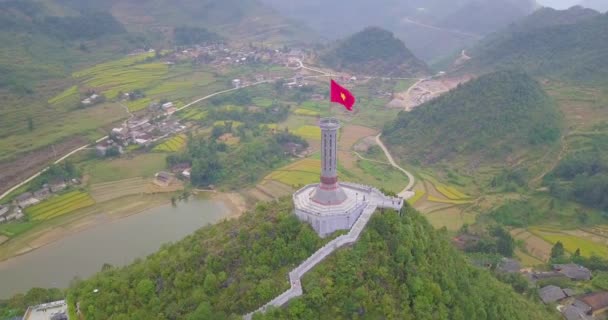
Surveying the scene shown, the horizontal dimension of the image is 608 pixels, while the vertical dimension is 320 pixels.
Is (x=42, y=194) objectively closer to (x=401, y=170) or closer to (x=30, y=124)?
(x=30, y=124)

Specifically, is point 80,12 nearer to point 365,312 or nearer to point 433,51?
point 433,51

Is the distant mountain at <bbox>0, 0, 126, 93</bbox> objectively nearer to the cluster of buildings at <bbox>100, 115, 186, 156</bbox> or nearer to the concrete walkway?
the cluster of buildings at <bbox>100, 115, 186, 156</bbox>

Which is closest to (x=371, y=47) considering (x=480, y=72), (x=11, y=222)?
(x=480, y=72)

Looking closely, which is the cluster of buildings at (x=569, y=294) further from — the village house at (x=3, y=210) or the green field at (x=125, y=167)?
the village house at (x=3, y=210)

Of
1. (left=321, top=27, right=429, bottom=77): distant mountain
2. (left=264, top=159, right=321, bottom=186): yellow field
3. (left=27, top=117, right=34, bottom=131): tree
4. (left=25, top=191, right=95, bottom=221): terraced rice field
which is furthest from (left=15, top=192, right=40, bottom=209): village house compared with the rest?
(left=321, top=27, right=429, bottom=77): distant mountain

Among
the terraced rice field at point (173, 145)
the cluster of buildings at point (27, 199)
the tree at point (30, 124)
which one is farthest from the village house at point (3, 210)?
the terraced rice field at point (173, 145)
